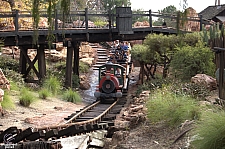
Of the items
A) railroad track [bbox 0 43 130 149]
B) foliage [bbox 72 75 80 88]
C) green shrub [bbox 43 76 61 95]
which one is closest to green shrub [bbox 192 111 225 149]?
railroad track [bbox 0 43 130 149]

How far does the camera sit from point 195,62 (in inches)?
681

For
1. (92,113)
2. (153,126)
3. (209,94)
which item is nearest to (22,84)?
(92,113)

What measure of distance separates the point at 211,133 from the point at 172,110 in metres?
2.77

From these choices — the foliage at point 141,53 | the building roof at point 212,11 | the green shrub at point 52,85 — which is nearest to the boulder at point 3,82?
the green shrub at point 52,85

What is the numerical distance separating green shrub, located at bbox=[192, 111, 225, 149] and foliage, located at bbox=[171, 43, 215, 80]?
34.0ft

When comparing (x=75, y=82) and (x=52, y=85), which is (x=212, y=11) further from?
(x=52, y=85)

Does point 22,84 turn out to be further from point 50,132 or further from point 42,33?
point 50,132

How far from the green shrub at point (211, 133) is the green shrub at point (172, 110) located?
1766 mm

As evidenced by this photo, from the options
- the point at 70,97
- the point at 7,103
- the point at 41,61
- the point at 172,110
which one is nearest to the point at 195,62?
the point at 70,97

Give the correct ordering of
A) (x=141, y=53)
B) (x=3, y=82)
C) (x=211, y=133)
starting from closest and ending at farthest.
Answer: (x=211, y=133), (x=3, y=82), (x=141, y=53)

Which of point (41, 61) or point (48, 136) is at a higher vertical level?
point (41, 61)

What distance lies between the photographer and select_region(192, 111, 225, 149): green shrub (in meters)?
6.43

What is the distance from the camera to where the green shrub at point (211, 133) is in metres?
6.43

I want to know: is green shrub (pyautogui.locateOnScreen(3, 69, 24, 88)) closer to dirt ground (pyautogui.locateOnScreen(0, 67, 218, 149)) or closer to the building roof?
dirt ground (pyautogui.locateOnScreen(0, 67, 218, 149))
